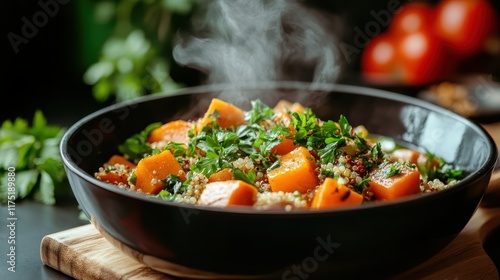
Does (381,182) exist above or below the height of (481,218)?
above

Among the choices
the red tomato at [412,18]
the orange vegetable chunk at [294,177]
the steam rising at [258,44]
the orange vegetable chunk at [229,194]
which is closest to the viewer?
the orange vegetable chunk at [229,194]

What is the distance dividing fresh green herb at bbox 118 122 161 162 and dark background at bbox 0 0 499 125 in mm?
1321

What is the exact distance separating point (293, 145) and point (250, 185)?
30 cm

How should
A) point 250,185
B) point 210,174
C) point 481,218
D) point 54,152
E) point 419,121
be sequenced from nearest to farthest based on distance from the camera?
point 250,185 < point 210,174 < point 481,218 < point 419,121 < point 54,152

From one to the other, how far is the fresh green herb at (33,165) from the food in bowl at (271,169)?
393 mm

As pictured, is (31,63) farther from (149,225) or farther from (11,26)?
(149,225)

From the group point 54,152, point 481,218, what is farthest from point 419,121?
point 54,152

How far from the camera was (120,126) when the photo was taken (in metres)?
2.11

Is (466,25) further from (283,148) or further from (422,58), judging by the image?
(283,148)

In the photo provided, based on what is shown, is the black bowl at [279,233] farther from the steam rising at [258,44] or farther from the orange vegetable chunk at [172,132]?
the steam rising at [258,44]

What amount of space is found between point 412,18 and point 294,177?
2642 mm

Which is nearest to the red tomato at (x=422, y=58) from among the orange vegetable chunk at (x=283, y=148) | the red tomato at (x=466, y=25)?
the red tomato at (x=466, y=25)

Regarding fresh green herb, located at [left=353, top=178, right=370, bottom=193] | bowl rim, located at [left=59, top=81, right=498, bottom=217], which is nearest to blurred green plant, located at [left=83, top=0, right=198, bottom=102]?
bowl rim, located at [left=59, top=81, right=498, bottom=217]

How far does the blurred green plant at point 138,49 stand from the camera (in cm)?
332
